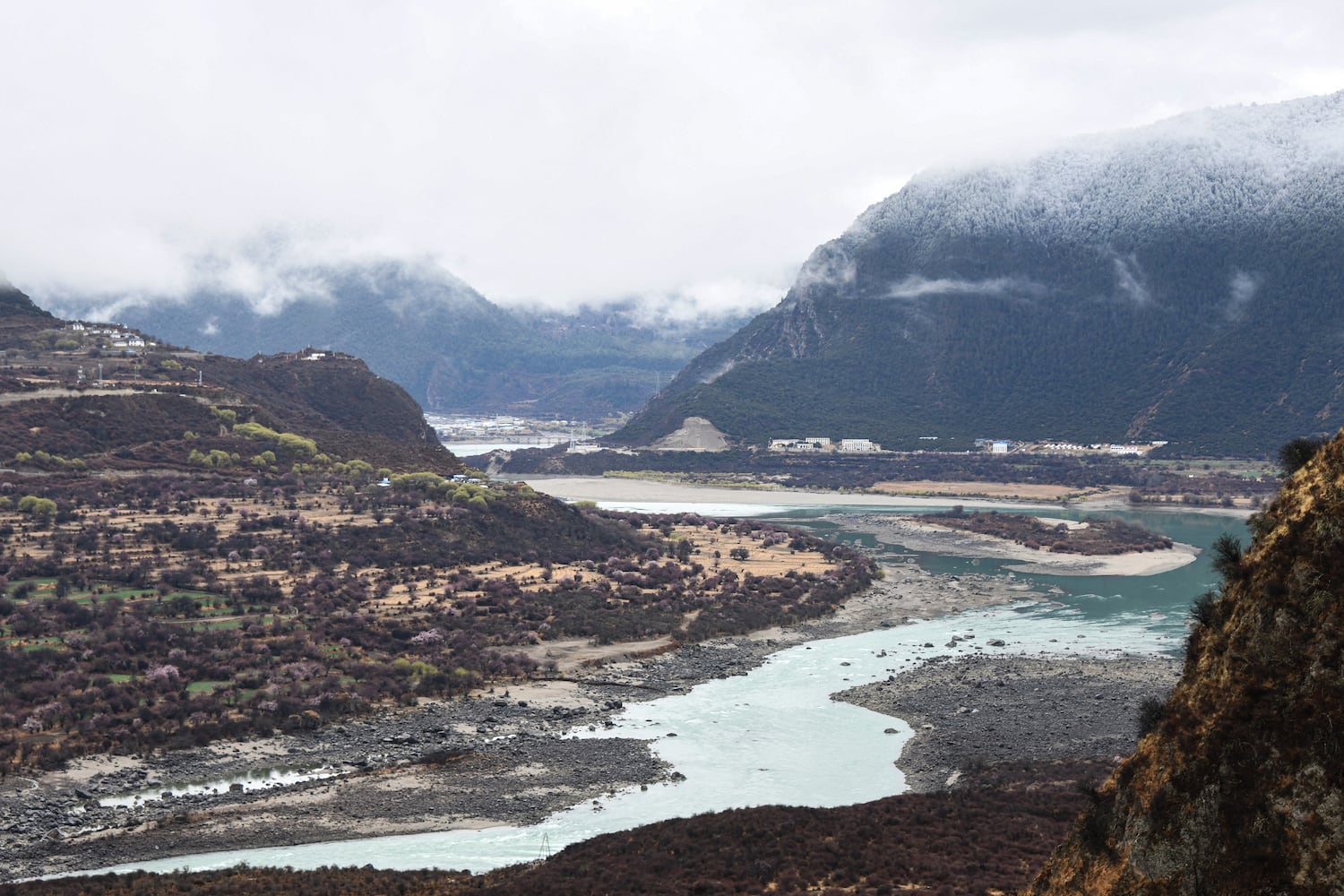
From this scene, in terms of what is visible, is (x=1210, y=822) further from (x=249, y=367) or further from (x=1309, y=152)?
(x=1309, y=152)

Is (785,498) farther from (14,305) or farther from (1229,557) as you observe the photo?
(1229,557)

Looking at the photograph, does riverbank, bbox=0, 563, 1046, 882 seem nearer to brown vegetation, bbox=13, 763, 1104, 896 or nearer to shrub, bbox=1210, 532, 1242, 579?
brown vegetation, bbox=13, 763, 1104, 896

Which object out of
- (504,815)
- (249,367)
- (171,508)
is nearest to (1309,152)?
(249,367)

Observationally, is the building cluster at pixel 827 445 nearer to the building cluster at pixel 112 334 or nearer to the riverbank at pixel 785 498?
the riverbank at pixel 785 498

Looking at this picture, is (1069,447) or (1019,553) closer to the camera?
(1019,553)

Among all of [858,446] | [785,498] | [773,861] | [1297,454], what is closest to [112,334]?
[785,498]
